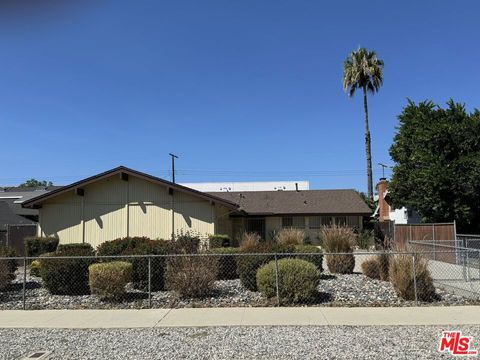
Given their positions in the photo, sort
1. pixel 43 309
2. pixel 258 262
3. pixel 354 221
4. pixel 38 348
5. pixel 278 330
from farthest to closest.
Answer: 1. pixel 354 221
2. pixel 258 262
3. pixel 43 309
4. pixel 278 330
5. pixel 38 348

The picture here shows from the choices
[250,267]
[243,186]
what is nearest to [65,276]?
[250,267]

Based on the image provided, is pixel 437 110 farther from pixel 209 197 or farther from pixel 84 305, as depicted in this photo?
pixel 84 305

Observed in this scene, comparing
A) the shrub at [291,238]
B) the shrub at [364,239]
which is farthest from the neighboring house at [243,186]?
the shrub at [291,238]

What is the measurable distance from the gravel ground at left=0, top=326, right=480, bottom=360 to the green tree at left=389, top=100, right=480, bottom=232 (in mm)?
17198

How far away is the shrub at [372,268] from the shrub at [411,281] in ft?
10.3

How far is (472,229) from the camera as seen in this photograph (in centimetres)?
2642

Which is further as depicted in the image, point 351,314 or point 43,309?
point 43,309

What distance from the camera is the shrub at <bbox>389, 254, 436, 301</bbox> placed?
11463 mm

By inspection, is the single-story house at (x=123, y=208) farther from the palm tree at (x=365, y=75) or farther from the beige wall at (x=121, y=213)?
the palm tree at (x=365, y=75)

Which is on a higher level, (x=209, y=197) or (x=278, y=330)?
(x=209, y=197)

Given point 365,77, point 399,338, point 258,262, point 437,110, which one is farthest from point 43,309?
point 365,77

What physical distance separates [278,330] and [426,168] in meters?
19.1

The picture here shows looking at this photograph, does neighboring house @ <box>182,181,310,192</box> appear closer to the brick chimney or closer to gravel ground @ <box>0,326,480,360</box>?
the brick chimney

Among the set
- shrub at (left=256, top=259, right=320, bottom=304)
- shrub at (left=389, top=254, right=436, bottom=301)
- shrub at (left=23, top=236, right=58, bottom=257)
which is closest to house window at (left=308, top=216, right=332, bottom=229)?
shrub at (left=23, top=236, right=58, bottom=257)
